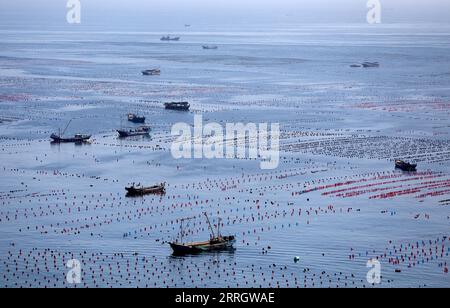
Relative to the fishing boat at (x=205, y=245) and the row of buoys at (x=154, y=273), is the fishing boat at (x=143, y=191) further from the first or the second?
the row of buoys at (x=154, y=273)

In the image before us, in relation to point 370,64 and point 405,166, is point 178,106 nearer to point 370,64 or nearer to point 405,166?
point 405,166

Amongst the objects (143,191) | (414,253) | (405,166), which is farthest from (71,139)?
(414,253)

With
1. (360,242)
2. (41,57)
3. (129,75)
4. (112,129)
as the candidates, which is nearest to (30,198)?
(360,242)

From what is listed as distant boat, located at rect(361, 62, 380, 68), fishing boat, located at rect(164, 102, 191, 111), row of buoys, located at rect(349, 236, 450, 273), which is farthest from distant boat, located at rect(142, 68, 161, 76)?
row of buoys, located at rect(349, 236, 450, 273)

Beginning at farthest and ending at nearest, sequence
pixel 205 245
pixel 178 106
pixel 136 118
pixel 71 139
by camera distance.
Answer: pixel 178 106, pixel 136 118, pixel 71 139, pixel 205 245

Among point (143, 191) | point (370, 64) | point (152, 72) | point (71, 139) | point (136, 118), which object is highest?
point (370, 64)

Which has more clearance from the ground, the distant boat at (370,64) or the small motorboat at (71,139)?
the distant boat at (370,64)

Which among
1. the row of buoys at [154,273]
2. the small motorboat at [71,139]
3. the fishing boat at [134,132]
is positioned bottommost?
the row of buoys at [154,273]

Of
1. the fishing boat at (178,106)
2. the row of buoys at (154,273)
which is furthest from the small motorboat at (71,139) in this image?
the row of buoys at (154,273)
